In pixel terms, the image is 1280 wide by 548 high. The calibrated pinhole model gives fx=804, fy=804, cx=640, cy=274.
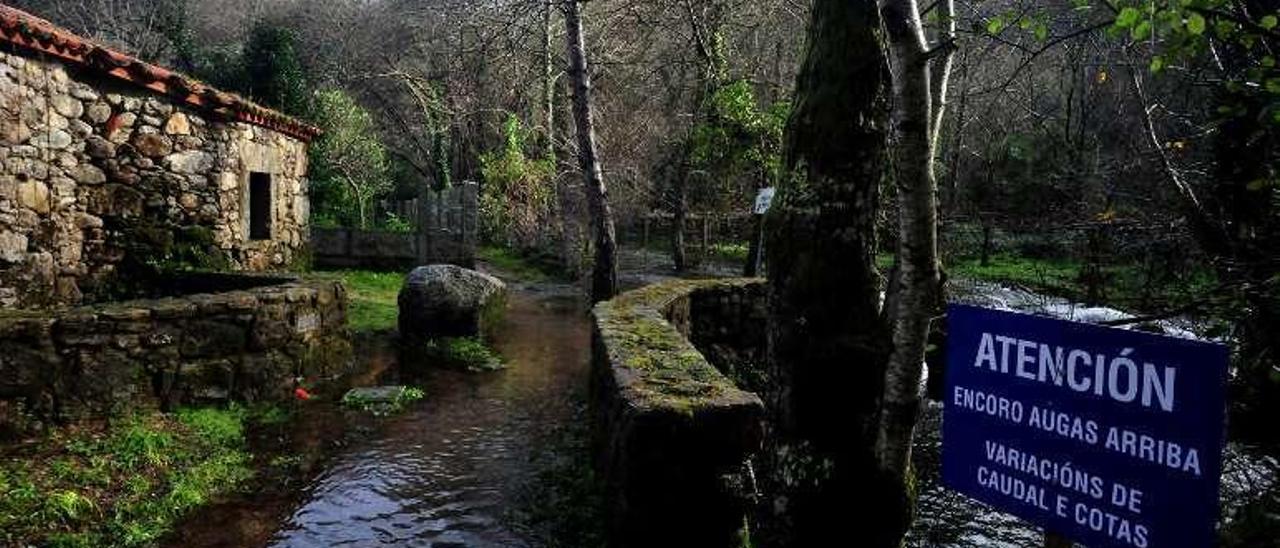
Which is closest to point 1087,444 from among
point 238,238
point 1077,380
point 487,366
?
point 1077,380

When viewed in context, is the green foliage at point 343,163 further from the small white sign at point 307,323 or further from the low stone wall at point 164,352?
the low stone wall at point 164,352

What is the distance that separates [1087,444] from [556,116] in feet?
89.5

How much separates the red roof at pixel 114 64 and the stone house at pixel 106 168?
0.02m

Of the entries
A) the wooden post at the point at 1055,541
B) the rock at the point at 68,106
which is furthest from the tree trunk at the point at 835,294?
the rock at the point at 68,106

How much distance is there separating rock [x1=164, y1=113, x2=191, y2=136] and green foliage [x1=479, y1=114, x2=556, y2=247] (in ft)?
40.8

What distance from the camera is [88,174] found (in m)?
8.29

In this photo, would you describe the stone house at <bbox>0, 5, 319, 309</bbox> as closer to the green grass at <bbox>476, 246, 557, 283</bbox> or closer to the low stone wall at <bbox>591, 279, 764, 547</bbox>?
the low stone wall at <bbox>591, 279, 764, 547</bbox>

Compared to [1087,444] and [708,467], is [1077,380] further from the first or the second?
[708,467]

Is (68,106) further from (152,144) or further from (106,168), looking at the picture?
(152,144)

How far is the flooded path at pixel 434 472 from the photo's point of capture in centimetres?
461

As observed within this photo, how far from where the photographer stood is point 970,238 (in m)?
24.9

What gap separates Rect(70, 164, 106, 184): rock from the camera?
8.13 metres

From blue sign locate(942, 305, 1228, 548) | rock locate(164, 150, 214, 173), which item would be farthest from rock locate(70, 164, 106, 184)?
blue sign locate(942, 305, 1228, 548)

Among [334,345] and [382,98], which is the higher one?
[382,98]
